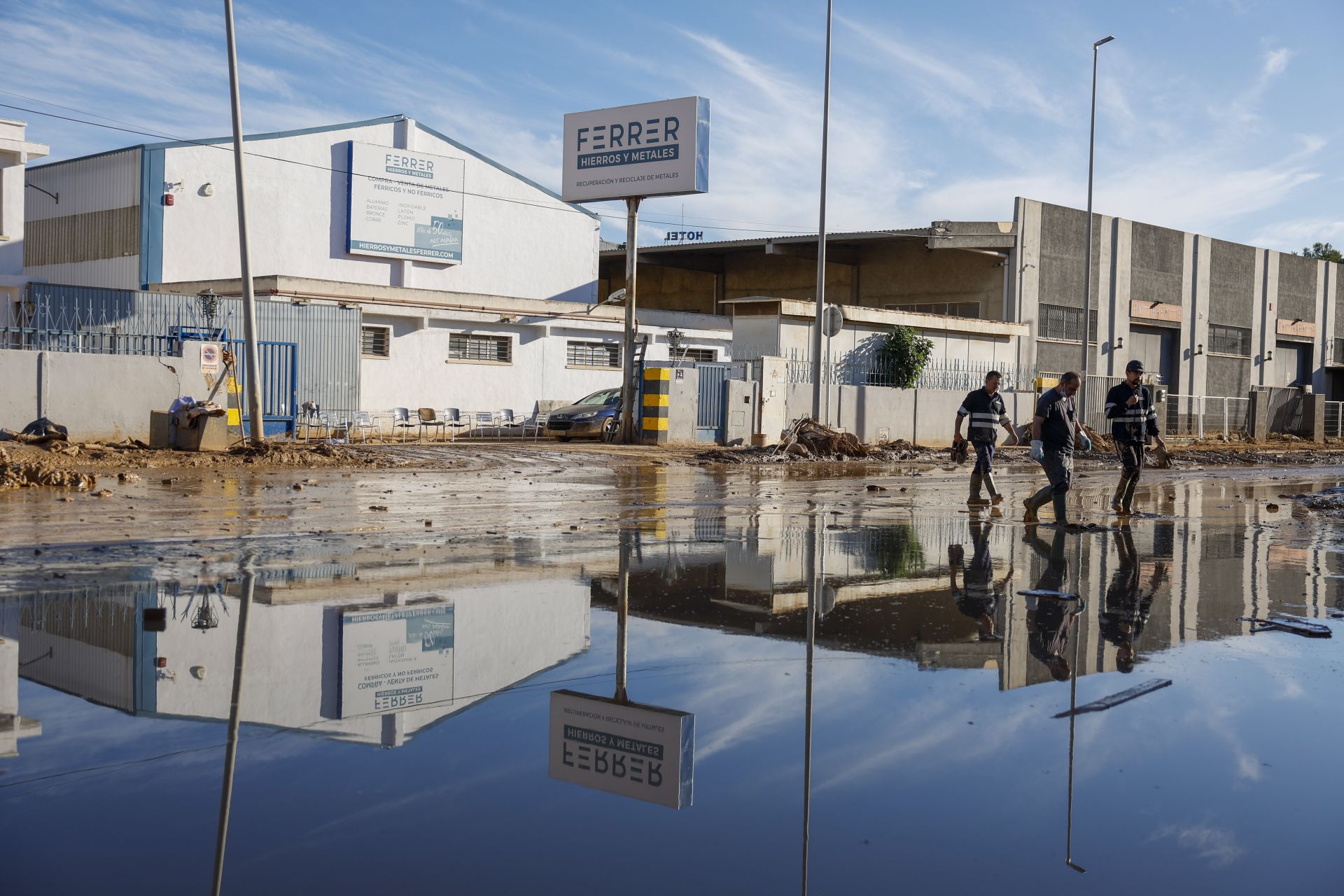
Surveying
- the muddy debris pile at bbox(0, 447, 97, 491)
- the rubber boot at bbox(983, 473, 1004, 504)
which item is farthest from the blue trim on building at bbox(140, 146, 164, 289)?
the rubber boot at bbox(983, 473, 1004, 504)

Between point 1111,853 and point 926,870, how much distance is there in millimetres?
677

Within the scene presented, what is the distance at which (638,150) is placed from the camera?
3045 cm

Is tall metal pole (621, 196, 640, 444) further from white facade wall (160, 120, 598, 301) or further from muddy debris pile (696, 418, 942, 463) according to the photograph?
white facade wall (160, 120, 598, 301)

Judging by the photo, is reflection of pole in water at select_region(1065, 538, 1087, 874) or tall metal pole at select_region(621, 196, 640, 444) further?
tall metal pole at select_region(621, 196, 640, 444)

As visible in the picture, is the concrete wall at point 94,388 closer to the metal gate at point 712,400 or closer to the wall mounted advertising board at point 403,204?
the metal gate at point 712,400

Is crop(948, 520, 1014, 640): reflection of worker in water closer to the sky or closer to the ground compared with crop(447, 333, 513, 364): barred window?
closer to the ground

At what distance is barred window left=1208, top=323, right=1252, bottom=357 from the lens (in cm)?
5478

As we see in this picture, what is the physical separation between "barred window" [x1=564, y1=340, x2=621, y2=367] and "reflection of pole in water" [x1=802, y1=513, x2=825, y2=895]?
24962mm

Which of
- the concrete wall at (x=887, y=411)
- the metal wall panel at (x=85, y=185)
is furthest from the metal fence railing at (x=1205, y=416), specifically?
the metal wall panel at (x=85, y=185)

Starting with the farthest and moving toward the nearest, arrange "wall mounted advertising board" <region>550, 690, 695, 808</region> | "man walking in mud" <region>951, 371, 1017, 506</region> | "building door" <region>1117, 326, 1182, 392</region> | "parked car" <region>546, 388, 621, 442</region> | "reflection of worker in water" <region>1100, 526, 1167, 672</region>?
"building door" <region>1117, 326, 1182, 392</region>
"parked car" <region>546, 388, 621, 442</region>
"man walking in mud" <region>951, 371, 1017, 506</region>
"reflection of worker in water" <region>1100, 526, 1167, 672</region>
"wall mounted advertising board" <region>550, 690, 695, 808</region>

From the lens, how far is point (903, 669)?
6.54 m

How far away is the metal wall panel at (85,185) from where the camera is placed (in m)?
35.4

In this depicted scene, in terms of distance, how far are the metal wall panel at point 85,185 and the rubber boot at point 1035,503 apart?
93.2 ft

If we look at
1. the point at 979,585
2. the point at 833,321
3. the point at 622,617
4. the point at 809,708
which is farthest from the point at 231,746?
the point at 833,321
